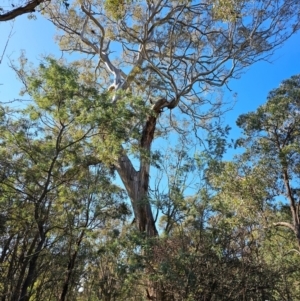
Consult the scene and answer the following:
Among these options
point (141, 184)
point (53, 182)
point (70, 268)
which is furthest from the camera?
point (141, 184)

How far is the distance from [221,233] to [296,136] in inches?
133

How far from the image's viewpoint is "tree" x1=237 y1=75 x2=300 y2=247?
7.21 metres

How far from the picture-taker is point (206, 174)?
5848mm

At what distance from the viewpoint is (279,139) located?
7.45 m

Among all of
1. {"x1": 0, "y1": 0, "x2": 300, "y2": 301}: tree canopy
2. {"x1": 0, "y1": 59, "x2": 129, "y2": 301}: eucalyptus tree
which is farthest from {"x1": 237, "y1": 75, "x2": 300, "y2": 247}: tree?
{"x1": 0, "y1": 59, "x2": 129, "y2": 301}: eucalyptus tree

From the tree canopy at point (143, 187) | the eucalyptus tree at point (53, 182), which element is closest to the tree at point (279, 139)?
the tree canopy at point (143, 187)

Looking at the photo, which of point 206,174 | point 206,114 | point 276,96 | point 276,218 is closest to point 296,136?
point 276,96

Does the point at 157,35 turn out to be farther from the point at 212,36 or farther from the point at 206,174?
the point at 206,174

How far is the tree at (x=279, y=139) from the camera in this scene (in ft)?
23.7

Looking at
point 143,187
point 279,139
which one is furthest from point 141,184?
point 279,139

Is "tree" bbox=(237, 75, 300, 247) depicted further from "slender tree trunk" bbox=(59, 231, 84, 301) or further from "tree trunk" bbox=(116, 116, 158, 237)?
"slender tree trunk" bbox=(59, 231, 84, 301)

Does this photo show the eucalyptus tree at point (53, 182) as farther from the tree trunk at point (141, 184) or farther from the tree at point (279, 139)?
the tree at point (279, 139)

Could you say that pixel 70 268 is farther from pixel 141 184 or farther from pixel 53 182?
pixel 141 184

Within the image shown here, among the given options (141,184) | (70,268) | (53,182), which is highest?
(141,184)
